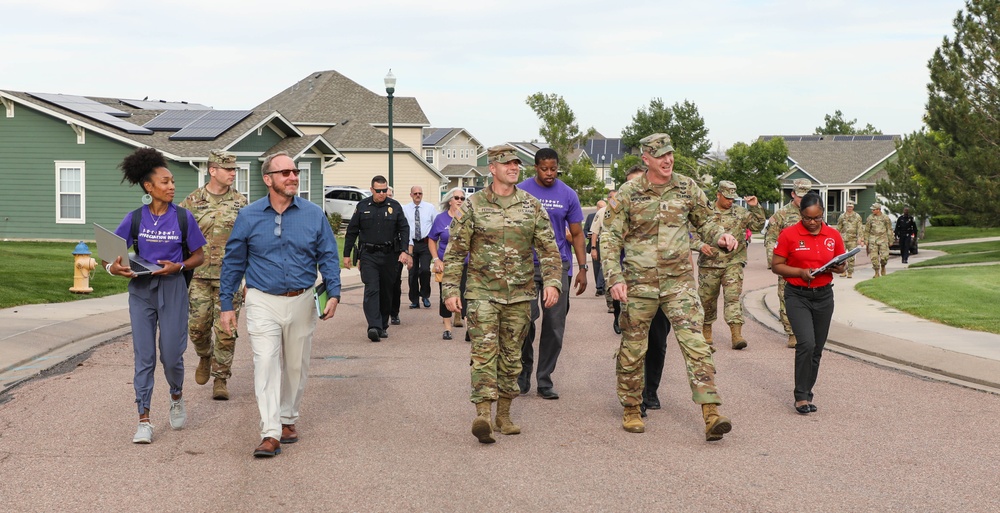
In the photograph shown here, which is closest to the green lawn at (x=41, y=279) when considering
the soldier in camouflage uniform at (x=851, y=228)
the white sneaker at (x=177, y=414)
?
the white sneaker at (x=177, y=414)

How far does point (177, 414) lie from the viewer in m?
7.93

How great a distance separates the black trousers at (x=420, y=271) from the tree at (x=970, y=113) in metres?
18.6

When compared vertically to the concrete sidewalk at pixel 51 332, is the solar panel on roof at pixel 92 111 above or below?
above

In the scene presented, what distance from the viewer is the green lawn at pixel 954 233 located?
4825 cm

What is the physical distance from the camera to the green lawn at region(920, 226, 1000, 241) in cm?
4825

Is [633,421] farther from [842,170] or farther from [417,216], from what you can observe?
[842,170]

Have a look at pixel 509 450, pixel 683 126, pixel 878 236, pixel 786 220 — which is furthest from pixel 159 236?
pixel 683 126

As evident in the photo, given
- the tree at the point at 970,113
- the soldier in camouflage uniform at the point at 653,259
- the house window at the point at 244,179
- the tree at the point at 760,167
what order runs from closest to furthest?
the soldier in camouflage uniform at the point at 653,259
the tree at the point at 970,113
the house window at the point at 244,179
the tree at the point at 760,167

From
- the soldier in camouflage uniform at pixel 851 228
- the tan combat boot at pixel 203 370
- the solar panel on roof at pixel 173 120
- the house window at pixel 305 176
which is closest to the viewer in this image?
the tan combat boot at pixel 203 370

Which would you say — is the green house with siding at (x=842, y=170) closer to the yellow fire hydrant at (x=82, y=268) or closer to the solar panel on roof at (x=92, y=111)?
the solar panel on roof at (x=92, y=111)

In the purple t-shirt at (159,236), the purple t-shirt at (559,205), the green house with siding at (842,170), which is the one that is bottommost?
the purple t-shirt at (159,236)

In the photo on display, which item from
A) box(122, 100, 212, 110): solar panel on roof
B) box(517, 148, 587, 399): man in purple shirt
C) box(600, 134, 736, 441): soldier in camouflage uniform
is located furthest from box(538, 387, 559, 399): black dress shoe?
box(122, 100, 212, 110): solar panel on roof

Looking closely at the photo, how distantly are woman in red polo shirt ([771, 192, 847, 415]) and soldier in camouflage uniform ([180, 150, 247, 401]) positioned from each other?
15.5ft

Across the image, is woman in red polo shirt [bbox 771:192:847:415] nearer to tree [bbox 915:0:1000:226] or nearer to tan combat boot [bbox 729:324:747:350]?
tan combat boot [bbox 729:324:747:350]
